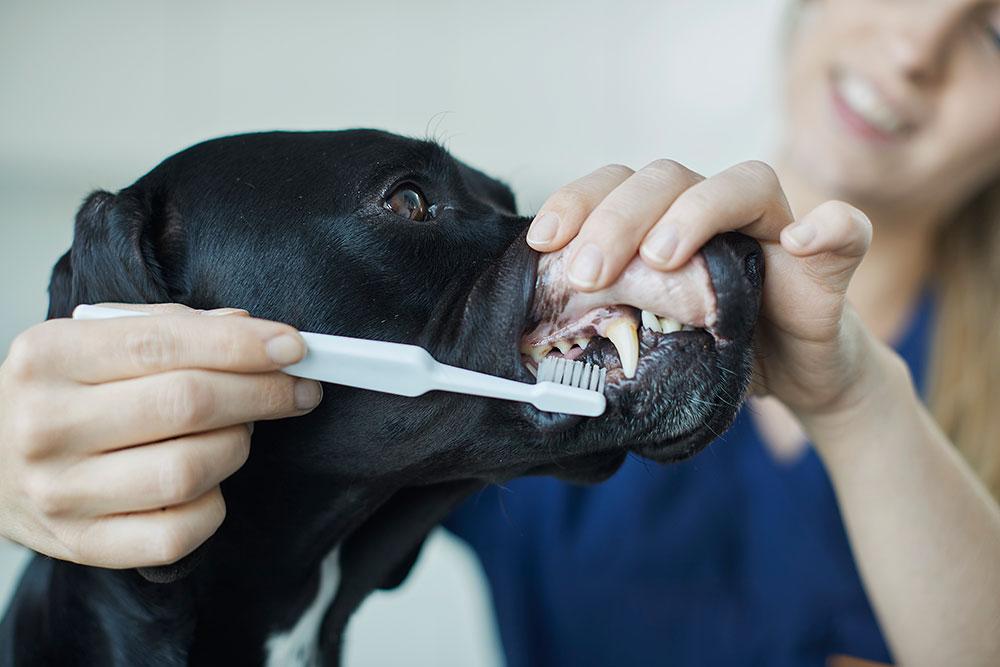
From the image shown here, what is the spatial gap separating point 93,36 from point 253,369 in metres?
2.16

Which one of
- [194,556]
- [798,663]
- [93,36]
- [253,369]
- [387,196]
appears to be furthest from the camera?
[93,36]

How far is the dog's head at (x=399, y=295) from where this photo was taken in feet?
2.66

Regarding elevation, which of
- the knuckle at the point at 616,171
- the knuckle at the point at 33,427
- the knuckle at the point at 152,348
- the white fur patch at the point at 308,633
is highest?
the knuckle at the point at 616,171

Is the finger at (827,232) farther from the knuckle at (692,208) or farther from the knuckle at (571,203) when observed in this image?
the knuckle at (571,203)

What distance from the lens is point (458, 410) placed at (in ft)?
2.74

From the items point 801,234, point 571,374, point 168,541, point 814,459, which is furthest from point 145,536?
point 814,459

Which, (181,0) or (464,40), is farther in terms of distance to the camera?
(464,40)

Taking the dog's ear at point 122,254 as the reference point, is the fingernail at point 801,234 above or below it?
above

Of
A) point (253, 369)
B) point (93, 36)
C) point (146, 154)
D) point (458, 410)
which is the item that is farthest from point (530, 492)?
point (93, 36)

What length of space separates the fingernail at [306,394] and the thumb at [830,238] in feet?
1.39

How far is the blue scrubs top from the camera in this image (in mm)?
1541

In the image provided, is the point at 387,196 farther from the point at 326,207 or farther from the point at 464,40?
the point at 464,40

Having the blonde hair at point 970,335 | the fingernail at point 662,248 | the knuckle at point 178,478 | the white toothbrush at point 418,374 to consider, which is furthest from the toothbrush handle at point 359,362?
the blonde hair at point 970,335

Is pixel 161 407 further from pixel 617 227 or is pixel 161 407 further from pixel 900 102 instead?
pixel 900 102
